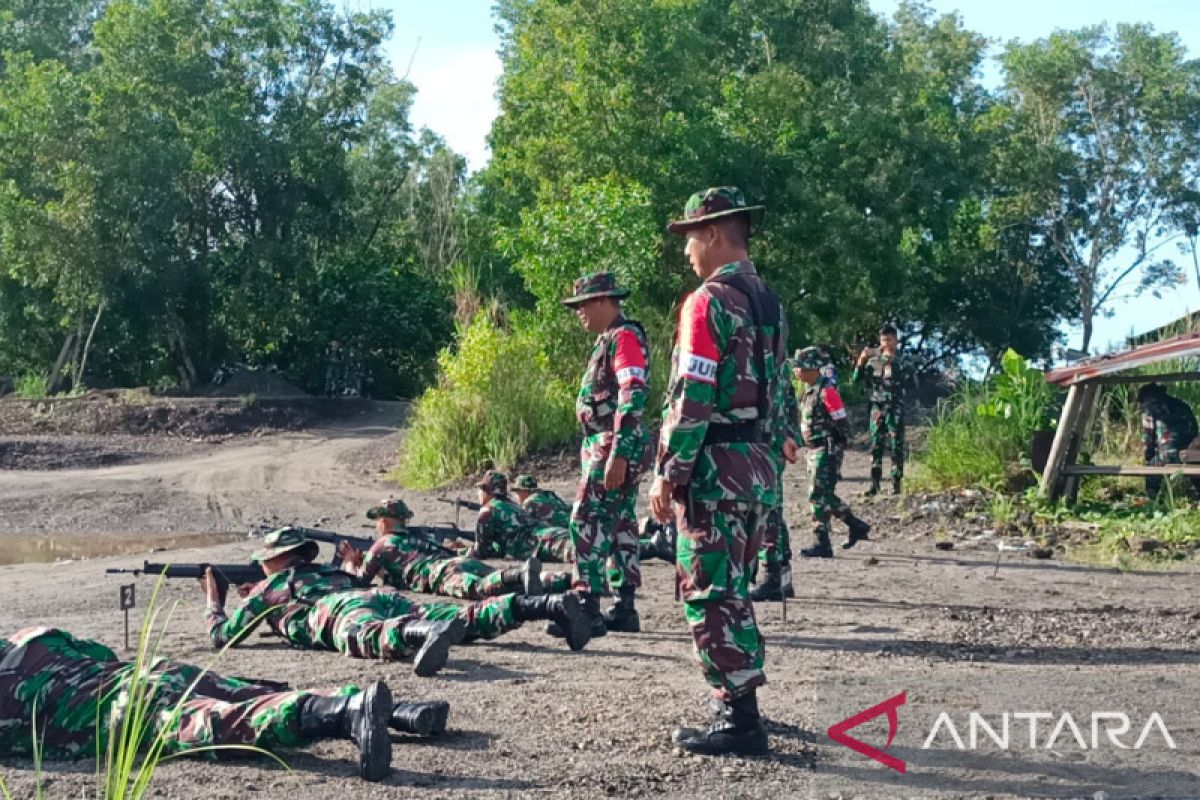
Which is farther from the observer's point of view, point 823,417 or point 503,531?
point 823,417

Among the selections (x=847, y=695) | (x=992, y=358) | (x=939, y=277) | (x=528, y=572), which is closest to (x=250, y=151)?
(x=939, y=277)

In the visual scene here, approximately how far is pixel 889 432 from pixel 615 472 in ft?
33.8

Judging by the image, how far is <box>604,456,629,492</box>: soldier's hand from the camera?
23.8 feet

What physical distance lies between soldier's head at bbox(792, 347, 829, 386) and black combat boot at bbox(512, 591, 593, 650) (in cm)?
530

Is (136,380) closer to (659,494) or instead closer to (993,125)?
(993,125)

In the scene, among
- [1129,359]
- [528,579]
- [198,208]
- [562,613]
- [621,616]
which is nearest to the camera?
[562,613]

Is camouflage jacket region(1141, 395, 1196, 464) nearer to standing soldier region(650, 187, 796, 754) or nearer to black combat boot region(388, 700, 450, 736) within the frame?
standing soldier region(650, 187, 796, 754)

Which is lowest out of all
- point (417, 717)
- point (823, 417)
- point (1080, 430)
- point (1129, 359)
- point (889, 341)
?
point (417, 717)

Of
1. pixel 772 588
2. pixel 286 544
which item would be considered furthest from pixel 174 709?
pixel 772 588

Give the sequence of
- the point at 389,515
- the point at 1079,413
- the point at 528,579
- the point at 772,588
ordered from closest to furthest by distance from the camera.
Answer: the point at 528,579 < the point at 389,515 < the point at 772,588 < the point at 1079,413

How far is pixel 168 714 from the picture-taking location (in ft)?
17.7

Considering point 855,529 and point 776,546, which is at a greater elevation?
point 776,546

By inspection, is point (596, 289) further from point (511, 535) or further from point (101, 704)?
point (511, 535)

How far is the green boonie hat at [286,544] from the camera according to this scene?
7.82 m
